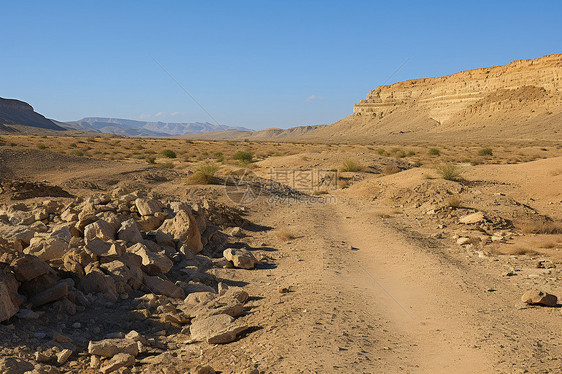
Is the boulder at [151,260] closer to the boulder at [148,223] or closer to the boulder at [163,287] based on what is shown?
the boulder at [163,287]

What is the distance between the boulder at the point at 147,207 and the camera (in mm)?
10727

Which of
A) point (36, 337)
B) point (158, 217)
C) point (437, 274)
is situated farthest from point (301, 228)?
point (36, 337)

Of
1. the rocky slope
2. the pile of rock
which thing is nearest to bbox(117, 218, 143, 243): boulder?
the pile of rock

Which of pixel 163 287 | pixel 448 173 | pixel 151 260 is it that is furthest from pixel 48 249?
pixel 448 173

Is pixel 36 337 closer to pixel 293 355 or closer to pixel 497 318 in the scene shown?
pixel 293 355

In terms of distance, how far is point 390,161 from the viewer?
28.0 meters

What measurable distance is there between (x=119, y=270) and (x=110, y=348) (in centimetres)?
209

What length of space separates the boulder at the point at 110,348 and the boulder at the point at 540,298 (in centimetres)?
547

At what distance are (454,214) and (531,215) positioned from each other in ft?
6.67

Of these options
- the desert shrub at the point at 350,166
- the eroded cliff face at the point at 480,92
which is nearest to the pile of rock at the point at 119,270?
the desert shrub at the point at 350,166

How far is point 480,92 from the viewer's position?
91562 millimetres

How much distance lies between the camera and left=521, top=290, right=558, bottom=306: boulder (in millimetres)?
6910

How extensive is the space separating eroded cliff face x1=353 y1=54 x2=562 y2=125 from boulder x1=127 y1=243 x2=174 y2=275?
277 ft

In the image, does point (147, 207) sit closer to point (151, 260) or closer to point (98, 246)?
point (98, 246)
